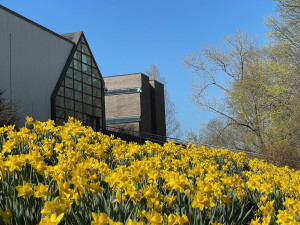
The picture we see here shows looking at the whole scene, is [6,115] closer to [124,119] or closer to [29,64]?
[29,64]

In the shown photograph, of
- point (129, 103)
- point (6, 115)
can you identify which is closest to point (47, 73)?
point (6, 115)

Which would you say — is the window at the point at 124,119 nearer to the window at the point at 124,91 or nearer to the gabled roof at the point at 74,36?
the window at the point at 124,91

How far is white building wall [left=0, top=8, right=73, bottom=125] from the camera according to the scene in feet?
51.0

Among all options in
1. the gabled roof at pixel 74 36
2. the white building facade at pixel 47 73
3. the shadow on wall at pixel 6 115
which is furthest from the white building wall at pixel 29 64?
the shadow on wall at pixel 6 115

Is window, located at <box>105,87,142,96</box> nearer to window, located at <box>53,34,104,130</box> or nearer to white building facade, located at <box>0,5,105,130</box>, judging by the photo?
window, located at <box>53,34,104,130</box>

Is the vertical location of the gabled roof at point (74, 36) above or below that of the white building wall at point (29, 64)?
above

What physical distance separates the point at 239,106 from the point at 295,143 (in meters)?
5.36

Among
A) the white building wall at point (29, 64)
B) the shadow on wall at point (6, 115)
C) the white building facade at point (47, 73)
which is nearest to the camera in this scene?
the shadow on wall at point (6, 115)

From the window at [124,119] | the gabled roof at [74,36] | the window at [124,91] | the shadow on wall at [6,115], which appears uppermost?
the gabled roof at [74,36]

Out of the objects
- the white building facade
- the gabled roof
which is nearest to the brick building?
the white building facade

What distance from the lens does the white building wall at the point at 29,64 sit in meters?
15.5

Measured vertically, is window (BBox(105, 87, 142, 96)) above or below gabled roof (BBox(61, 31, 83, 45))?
below

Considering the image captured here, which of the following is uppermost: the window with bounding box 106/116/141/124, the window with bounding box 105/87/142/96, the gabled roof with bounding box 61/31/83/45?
the gabled roof with bounding box 61/31/83/45

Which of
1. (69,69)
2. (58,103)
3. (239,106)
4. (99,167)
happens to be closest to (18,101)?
(58,103)
